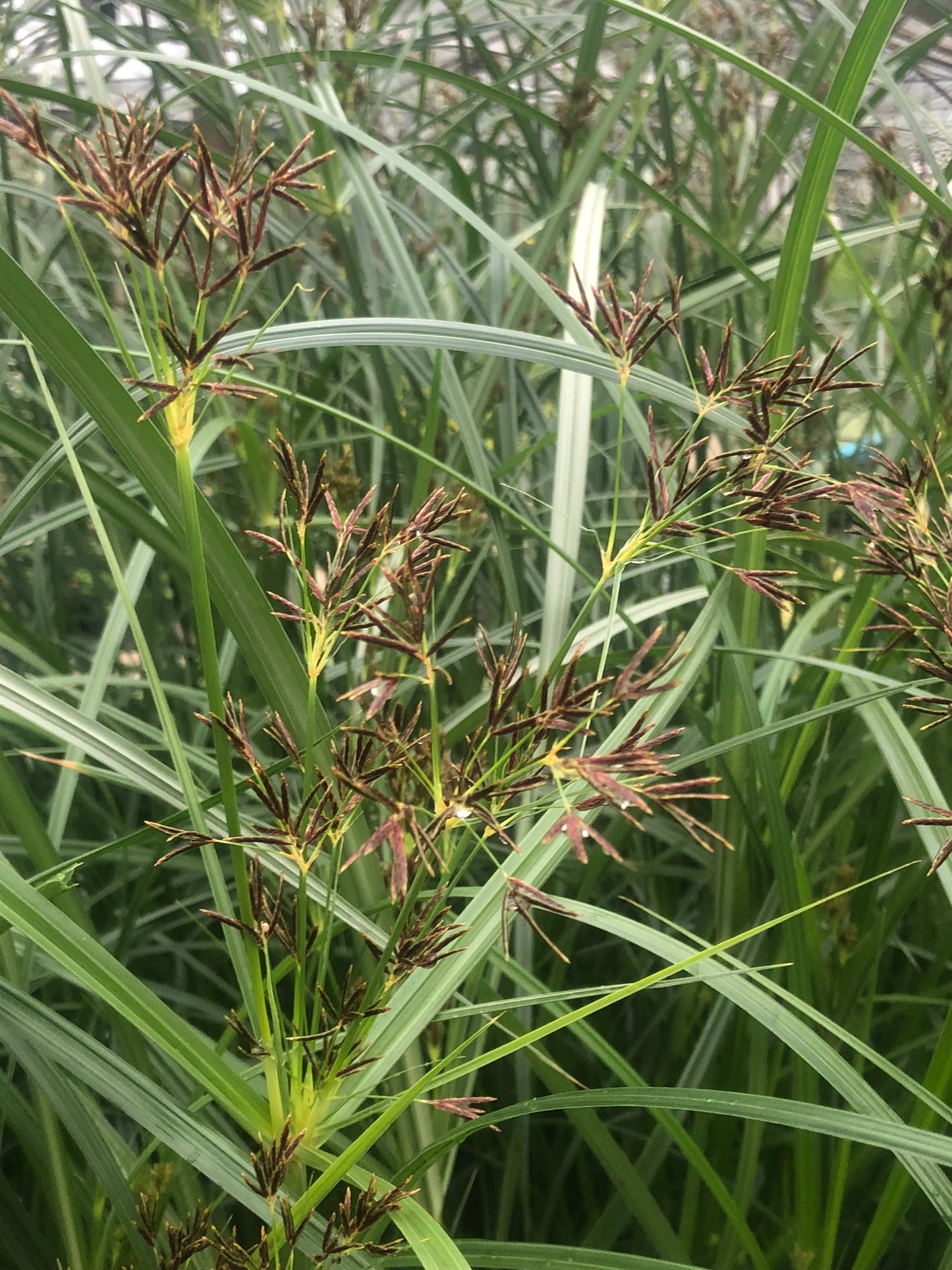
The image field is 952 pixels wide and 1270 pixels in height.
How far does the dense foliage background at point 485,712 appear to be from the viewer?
32cm

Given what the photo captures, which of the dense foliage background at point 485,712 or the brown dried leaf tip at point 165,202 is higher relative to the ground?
the brown dried leaf tip at point 165,202

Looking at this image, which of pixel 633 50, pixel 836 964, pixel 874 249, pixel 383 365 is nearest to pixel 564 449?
pixel 383 365

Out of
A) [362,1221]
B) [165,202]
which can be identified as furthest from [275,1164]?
[165,202]

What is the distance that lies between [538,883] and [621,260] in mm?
854

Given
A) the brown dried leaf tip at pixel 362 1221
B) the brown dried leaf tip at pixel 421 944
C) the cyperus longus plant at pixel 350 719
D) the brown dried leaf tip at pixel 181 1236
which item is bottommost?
the brown dried leaf tip at pixel 181 1236

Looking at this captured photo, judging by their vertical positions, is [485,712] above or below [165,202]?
below

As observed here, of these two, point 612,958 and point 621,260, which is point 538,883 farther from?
point 621,260

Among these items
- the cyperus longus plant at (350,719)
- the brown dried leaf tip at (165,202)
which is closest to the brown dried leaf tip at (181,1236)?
the cyperus longus plant at (350,719)

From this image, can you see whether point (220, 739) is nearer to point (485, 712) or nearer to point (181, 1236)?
point (181, 1236)

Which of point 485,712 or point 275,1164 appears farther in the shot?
point 485,712

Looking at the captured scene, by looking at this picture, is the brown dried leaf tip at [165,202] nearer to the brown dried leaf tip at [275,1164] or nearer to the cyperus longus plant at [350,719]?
the cyperus longus plant at [350,719]

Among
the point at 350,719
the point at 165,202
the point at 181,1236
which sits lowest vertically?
the point at 181,1236

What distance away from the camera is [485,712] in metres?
0.50

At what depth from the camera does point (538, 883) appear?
1.16ft
